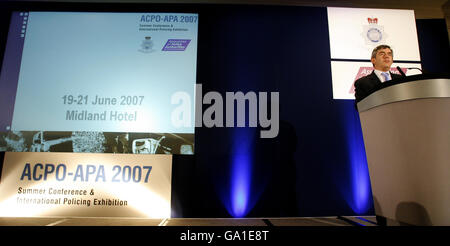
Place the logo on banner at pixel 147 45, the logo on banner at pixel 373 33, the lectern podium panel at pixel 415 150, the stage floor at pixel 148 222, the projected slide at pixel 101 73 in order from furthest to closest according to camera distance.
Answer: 1. the logo on banner at pixel 373 33
2. the logo on banner at pixel 147 45
3. the projected slide at pixel 101 73
4. the stage floor at pixel 148 222
5. the lectern podium panel at pixel 415 150

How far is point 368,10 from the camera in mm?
2773

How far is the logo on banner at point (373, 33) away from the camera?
8.74 ft

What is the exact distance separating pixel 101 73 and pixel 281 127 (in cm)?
176

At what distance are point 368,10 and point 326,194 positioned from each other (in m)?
1.94

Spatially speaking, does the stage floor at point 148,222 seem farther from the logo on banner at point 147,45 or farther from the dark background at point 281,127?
the logo on banner at point 147,45

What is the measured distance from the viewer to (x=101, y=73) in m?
2.48

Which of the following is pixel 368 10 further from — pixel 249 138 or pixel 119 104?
pixel 119 104

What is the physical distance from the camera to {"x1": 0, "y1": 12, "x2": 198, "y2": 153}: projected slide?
2371mm

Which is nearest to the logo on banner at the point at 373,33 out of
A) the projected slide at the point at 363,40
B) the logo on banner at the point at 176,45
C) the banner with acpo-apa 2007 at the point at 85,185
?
the projected slide at the point at 363,40

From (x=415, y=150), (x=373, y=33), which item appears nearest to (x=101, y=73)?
(x=415, y=150)

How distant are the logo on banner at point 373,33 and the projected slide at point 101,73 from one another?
1714mm

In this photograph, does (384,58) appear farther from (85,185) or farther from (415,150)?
(85,185)

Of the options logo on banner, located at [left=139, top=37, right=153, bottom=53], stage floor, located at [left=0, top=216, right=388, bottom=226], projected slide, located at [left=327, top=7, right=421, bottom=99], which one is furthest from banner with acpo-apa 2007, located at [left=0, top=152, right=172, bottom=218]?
projected slide, located at [left=327, top=7, right=421, bottom=99]

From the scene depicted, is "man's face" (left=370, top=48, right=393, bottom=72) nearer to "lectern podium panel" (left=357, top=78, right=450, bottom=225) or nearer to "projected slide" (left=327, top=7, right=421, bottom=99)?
"projected slide" (left=327, top=7, right=421, bottom=99)
